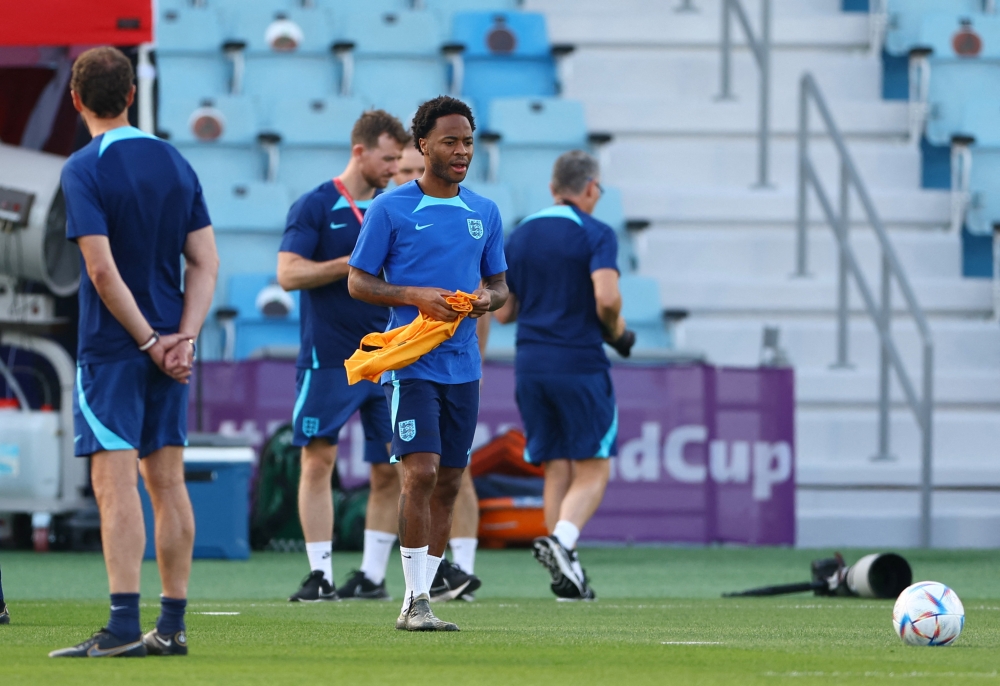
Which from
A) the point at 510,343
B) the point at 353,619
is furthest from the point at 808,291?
the point at 353,619

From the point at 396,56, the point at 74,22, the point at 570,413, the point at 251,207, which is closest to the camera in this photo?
the point at 570,413

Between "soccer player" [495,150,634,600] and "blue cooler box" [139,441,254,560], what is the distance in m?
2.92

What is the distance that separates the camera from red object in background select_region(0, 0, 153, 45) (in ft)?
29.6

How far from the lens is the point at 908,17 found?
15859 mm

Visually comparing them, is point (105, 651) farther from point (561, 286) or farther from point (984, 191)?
point (984, 191)

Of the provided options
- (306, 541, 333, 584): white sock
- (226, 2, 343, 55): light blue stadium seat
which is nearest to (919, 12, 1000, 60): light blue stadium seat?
(226, 2, 343, 55): light blue stadium seat

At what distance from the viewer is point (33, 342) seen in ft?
35.4

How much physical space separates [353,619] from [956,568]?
5.08 meters

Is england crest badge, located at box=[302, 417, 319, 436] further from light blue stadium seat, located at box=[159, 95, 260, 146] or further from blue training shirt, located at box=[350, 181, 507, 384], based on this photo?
light blue stadium seat, located at box=[159, 95, 260, 146]

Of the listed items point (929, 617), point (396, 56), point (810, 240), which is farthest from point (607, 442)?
point (396, 56)

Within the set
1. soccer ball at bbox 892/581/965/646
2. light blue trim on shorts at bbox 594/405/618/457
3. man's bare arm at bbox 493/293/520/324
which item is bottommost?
soccer ball at bbox 892/581/965/646

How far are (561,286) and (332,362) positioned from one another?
1.18 meters

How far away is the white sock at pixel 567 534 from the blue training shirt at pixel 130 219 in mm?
3182

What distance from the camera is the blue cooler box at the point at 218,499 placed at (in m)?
10.3
